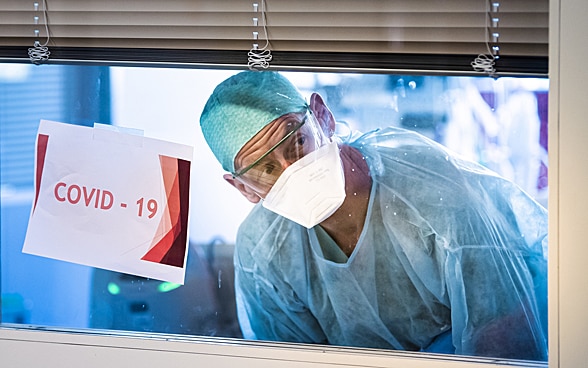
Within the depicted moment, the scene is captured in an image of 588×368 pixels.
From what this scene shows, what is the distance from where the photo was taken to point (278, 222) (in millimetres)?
1736

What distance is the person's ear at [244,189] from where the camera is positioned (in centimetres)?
175

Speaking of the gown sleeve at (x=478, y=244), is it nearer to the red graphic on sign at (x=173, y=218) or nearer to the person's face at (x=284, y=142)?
the person's face at (x=284, y=142)

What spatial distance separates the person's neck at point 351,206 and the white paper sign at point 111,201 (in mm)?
387

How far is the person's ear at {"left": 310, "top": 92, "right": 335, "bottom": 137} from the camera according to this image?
5.59ft

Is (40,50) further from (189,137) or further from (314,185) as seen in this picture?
(314,185)

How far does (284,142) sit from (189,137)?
0.25 m

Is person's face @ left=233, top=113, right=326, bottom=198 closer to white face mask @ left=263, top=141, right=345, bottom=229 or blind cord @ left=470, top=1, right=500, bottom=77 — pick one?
white face mask @ left=263, top=141, right=345, bottom=229

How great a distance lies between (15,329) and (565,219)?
1.39m

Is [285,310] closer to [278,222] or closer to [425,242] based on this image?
[278,222]

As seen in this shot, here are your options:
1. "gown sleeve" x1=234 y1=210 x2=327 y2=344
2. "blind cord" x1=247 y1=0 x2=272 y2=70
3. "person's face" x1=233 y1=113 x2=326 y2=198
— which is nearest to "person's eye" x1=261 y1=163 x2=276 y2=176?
"person's face" x1=233 y1=113 x2=326 y2=198

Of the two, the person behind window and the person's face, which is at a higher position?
the person's face

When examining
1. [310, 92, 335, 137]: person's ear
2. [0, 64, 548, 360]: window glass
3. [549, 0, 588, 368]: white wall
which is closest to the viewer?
[549, 0, 588, 368]: white wall

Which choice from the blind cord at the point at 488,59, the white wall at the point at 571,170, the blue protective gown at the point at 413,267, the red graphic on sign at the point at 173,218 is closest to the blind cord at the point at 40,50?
the red graphic on sign at the point at 173,218

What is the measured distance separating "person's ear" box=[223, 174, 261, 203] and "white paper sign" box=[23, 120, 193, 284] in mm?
106
